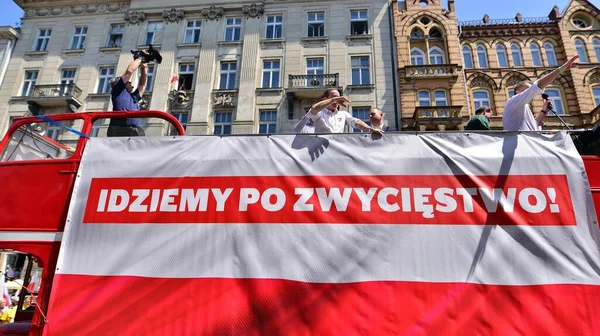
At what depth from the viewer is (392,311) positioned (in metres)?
3.11

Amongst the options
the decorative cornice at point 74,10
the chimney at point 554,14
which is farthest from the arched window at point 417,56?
the decorative cornice at point 74,10

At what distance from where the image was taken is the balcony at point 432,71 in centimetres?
1945

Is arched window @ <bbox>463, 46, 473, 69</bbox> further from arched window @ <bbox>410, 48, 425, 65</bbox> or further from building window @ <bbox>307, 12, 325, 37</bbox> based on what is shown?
building window @ <bbox>307, 12, 325, 37</bbox>

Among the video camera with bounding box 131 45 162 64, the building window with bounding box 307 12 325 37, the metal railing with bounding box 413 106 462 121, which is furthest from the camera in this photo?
the building window with bounding box 307 12 325 37

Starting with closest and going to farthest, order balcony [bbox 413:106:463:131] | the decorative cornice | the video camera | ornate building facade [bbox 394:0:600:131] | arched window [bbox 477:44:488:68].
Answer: the video camera → balcony [bbox 413:106:463:131] → ornate building facade [bbox 394:0:600:131] → arched window [bbox 477:44:488:68] → the decorative cornice

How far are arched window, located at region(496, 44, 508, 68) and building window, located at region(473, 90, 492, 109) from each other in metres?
2.17

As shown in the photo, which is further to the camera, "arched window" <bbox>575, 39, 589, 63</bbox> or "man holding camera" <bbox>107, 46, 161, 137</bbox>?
"arched window" <bbox>575, 39, 589, 63</bbox>

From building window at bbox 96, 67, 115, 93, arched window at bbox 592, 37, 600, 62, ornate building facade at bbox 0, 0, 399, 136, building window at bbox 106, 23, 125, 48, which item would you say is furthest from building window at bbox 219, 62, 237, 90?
arched window at bbox 592, 37, 600, 62

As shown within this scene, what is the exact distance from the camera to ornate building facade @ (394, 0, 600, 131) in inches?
751

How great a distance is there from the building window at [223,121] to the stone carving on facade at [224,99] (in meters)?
0.53

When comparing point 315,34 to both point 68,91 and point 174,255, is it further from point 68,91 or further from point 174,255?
point 174,255

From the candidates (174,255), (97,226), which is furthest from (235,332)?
(97,226)

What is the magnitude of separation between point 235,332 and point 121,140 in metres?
2.52

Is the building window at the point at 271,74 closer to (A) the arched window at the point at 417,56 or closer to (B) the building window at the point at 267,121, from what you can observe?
(B) the building window at the point at 267,121
